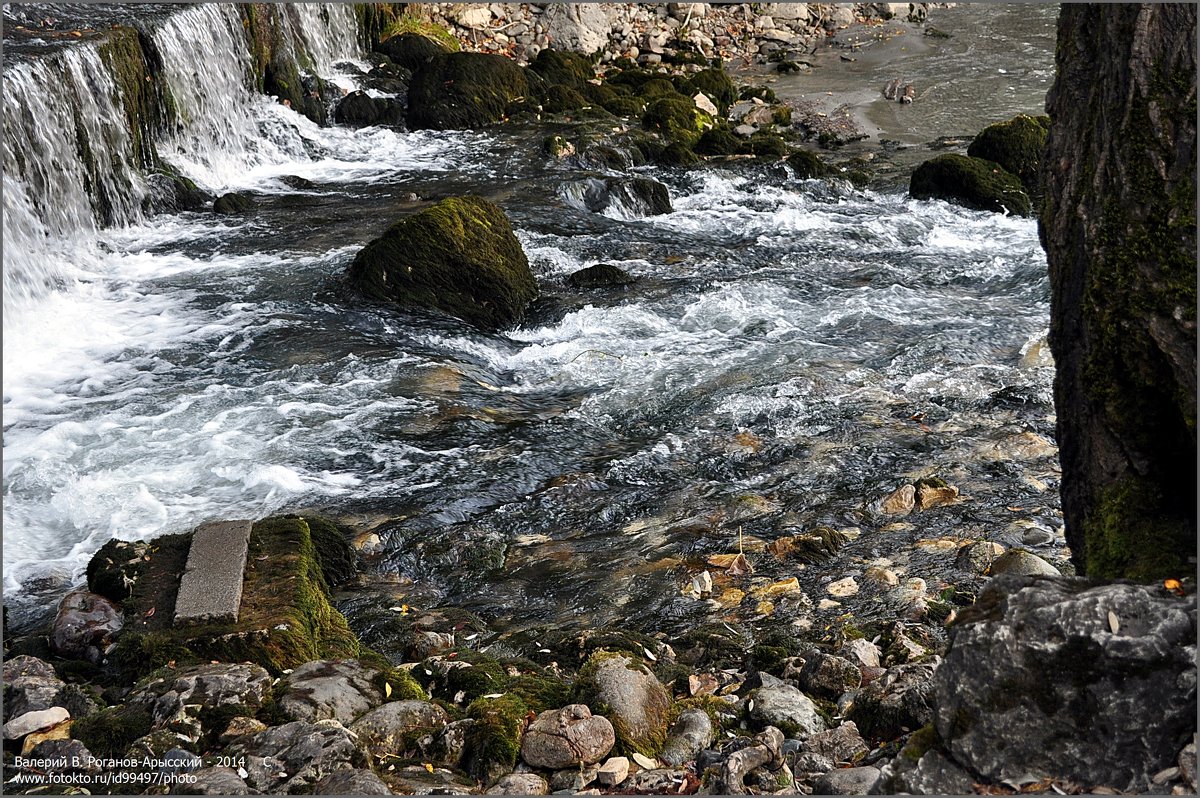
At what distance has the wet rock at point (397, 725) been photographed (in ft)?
11.6

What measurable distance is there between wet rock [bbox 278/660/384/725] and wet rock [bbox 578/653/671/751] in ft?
2.69

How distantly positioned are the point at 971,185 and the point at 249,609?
1121cm

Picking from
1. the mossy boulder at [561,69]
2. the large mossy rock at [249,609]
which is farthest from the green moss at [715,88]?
the large mossy rock at [249,609]

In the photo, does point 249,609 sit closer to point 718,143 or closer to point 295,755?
point 295,755

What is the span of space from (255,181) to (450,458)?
25.9 ft

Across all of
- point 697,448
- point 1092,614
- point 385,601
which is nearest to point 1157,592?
point 1092,614

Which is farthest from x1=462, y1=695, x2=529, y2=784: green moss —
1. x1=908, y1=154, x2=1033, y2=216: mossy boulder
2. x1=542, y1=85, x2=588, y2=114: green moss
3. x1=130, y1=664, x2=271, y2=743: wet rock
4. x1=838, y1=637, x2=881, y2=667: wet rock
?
x1=542, y1=85, x2=588, y2=114: green moss

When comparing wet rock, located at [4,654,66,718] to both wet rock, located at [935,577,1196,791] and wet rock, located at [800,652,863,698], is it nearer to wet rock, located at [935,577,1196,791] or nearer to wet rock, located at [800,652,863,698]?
wet rock, located at [800,652,863,698]

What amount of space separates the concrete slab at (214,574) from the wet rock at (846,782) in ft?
8.22

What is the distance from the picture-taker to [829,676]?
4.04m

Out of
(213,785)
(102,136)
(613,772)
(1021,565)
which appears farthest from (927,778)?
(102,136)

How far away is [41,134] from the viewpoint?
1016cm

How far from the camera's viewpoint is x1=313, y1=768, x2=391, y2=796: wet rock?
3031 millimetres

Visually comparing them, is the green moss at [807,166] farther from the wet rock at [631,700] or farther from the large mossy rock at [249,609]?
the wet rock at [631,700]
